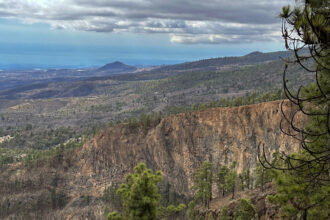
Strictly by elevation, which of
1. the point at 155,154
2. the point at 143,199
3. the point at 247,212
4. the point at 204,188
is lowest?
the point at 155,154

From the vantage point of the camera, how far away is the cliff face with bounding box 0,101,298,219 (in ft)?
194

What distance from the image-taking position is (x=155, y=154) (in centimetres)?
7044

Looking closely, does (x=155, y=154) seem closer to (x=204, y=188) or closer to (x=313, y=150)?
(x=204, y=188)

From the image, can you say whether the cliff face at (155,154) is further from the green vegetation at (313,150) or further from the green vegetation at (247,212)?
the green vegetation at (313,150)

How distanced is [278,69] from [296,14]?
19893 centimetres

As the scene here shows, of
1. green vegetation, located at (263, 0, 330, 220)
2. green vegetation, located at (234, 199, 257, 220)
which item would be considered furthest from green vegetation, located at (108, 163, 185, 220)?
green vegetation, located at (234, 199, 257, 220)

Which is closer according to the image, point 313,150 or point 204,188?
point 313,150

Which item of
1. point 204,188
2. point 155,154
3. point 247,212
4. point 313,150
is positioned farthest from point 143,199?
point 155,154

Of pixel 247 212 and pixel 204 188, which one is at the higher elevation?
pixel 247 212

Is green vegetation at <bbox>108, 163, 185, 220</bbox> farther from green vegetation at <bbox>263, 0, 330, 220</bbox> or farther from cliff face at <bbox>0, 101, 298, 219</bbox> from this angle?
cliff face at <bbox>0, 101, 298, 219</bbox>

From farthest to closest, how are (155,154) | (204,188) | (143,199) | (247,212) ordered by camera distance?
(155,154) → (204,188) → (247,212) → (143,199)

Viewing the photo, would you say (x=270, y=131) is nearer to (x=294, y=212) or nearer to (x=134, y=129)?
(x=134, y=129)

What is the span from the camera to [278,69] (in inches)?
7736

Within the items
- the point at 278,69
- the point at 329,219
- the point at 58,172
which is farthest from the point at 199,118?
the point at 278,69
